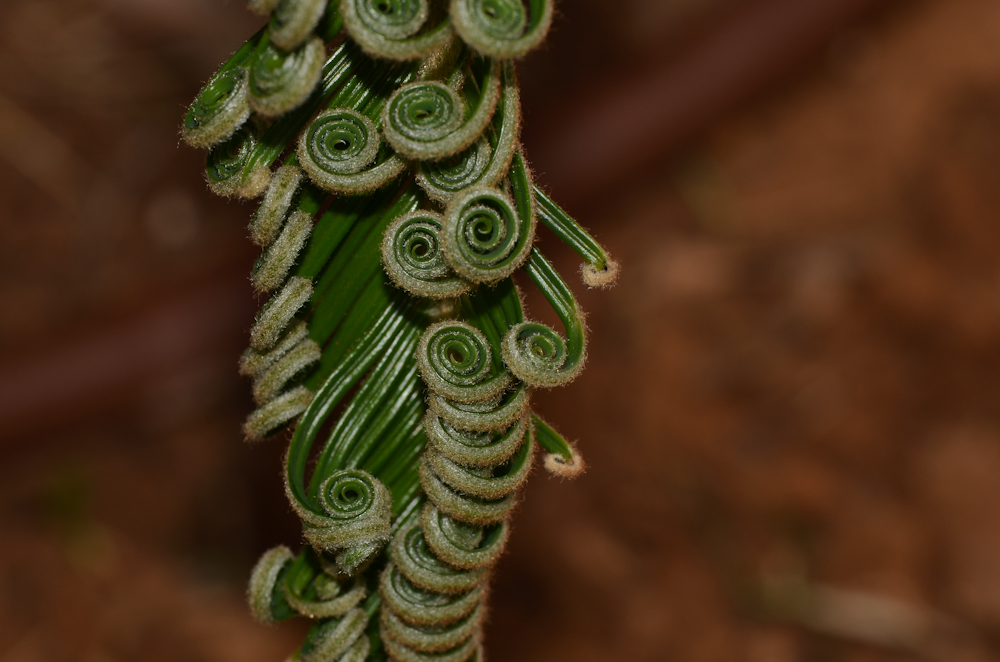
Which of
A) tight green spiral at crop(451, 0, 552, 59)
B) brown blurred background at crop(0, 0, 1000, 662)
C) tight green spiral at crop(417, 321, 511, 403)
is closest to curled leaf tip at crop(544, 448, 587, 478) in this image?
tight green spiral at crop(417, 321, 511, 403)

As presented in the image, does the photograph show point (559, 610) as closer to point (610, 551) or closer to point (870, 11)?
point (610, 551)

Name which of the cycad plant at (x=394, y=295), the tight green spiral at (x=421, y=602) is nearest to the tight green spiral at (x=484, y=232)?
the cycad plant at (x=394, y=295)

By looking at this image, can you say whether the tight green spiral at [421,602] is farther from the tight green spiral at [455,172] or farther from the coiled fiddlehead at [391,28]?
the coiled fiddlehead at [391,28]

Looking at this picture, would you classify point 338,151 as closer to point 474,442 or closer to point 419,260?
point 419,260

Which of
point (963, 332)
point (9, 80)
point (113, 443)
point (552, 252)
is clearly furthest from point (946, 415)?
point (9, 80)

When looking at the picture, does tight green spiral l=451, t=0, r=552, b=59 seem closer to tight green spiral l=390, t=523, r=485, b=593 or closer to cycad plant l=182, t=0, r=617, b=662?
cycad plant l=182, t=0, r=617, b=662

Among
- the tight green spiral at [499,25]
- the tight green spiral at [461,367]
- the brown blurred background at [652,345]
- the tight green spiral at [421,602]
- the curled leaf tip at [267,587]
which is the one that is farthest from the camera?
the brown blurred background at [652,345]

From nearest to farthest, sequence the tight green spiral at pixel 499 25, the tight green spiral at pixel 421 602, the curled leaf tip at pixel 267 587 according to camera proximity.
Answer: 1. the tight green spiral at pixel 499 25
2. the tight green spiral at pixel 421 602
3. the curled leaf tip at pixel 267 587
